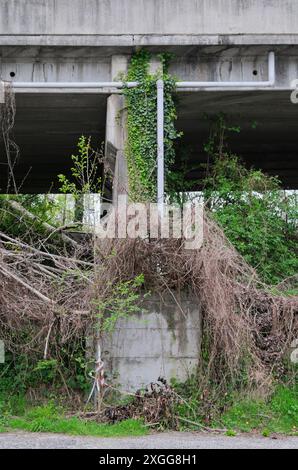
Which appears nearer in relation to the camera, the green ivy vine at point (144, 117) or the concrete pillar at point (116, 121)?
the green ivy vine at point (144, 117)

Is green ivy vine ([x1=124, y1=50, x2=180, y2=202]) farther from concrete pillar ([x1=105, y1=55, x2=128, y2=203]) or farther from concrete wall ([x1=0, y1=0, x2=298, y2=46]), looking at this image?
concrete wall ([x1=0, y1=0, x2=298, y2=46])

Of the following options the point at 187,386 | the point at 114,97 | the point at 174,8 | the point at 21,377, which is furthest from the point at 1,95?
the point at 187,386

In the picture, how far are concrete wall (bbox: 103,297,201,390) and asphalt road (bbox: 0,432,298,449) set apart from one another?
1.29 m

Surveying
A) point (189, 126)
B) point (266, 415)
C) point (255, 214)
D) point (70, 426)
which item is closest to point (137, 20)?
point (189, 126)

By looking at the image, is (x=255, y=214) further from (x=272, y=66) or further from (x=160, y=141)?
(x=272, y=66)

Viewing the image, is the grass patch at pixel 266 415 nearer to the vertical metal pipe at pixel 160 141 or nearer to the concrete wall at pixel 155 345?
the concrete wall at pixel 155 345

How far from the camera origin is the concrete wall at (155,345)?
36.4 feet

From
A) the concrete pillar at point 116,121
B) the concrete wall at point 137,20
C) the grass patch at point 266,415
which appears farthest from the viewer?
the concrete pillar at point 116,121

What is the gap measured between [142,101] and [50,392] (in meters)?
5.60

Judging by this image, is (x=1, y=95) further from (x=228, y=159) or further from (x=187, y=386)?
(x=187, y=386)

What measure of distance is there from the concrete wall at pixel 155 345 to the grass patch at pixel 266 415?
93 centimetres

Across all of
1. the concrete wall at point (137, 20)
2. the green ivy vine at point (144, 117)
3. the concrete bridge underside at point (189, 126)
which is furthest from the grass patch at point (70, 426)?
the concrete wall at point (137, 20)

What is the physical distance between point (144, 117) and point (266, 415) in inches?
233

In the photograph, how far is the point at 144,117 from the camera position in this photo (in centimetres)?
1415
